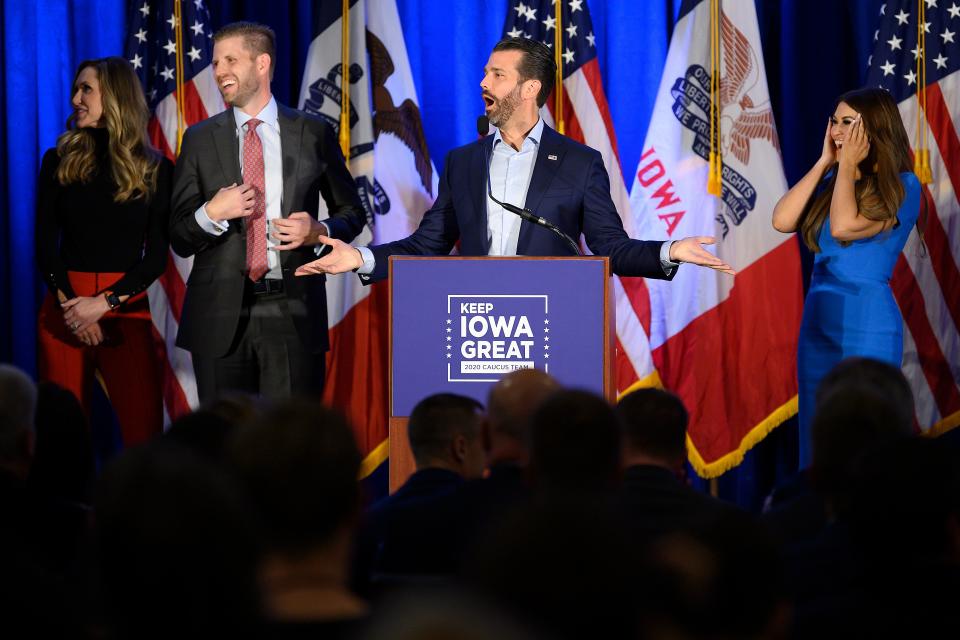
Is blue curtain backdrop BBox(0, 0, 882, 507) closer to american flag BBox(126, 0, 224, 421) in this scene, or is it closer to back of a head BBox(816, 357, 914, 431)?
american flag BBox(126, 0, 224, 421)

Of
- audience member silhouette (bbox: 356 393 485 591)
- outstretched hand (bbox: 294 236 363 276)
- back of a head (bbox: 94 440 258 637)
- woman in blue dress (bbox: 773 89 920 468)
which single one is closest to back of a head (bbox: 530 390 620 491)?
audience member silhouette (bbox: 356 393 485 591)

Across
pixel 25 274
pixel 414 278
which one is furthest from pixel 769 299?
pixel 25 274

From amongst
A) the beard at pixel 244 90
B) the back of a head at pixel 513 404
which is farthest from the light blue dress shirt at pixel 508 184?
the back of a head at pixel 513 404

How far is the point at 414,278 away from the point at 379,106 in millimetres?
2376

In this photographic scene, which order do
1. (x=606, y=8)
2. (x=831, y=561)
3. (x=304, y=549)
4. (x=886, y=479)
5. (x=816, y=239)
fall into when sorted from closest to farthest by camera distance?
(x=304, y=549)
(x=886, y=479)
(x=831, y=561)
(x=816, y=239)
(x=606, y=8)

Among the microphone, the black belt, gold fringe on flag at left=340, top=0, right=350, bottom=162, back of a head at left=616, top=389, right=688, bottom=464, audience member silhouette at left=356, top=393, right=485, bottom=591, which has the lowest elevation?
audience member silhouette at left=356, top=393, right=485, bottom=591

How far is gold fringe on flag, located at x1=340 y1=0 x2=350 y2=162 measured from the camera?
588 centimetres

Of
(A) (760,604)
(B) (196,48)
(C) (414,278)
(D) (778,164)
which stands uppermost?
(B) (196,48)

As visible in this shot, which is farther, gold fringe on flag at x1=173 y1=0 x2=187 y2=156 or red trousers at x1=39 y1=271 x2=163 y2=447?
gold fringe on flag at x1=173 y1=0 x2=187 y2=156

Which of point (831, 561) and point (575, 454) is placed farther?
point (575, 454)

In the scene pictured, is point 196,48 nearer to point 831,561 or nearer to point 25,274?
point 25,274

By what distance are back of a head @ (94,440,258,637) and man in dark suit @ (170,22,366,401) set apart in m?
3.09

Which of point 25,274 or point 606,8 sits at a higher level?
point 606,8

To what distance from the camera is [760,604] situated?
1.35 metres
